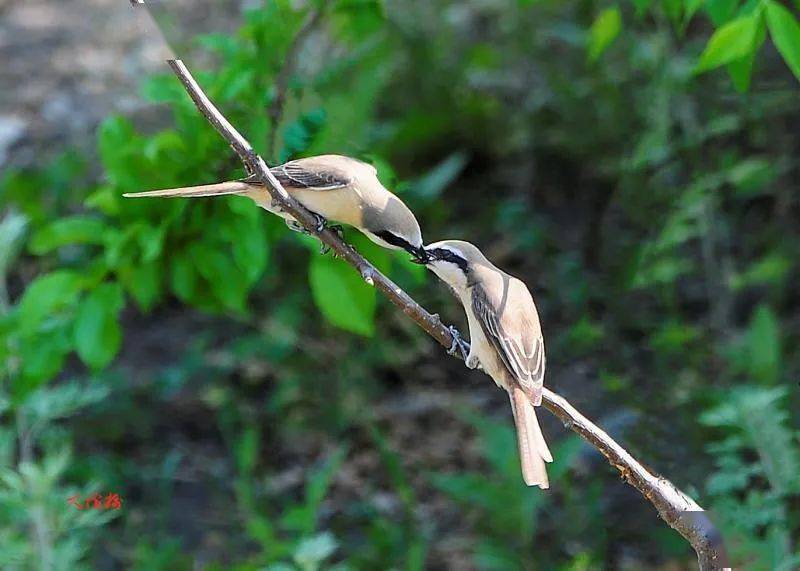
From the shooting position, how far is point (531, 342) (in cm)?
277

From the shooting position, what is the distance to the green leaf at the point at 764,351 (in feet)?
14.5

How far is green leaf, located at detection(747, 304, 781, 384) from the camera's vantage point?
4.43m

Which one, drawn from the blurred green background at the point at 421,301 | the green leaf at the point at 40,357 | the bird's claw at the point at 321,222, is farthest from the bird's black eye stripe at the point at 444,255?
the green leaf at the point at 40,357

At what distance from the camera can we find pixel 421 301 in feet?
16.8

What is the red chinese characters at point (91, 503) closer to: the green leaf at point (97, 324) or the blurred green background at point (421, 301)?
the blurred green background at point (421, 301)

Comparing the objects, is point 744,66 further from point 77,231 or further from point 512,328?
point 77,231

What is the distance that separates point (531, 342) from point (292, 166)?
2.66 feet

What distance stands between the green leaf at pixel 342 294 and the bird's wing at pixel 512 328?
0.73 m

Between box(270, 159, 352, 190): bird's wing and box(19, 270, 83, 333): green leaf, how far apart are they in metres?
0.99

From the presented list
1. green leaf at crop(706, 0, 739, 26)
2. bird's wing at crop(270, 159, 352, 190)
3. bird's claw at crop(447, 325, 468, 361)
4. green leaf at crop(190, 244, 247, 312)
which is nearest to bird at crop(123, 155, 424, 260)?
bird's wing at crop(270, 159, 352, 190)

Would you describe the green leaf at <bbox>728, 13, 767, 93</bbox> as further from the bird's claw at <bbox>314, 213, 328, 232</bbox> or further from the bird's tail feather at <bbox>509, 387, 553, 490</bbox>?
the bird's claw at <bbox>314, 213, 328, 232</bbox>

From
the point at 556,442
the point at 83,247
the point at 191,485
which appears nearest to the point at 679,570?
the point at 556,442

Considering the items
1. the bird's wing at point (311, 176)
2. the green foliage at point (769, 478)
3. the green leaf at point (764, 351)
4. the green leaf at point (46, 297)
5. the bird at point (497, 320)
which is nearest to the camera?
the bird at point (497, 320)

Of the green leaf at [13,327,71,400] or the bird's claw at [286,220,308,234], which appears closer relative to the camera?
the bird's claw at [286,220,308,234]
